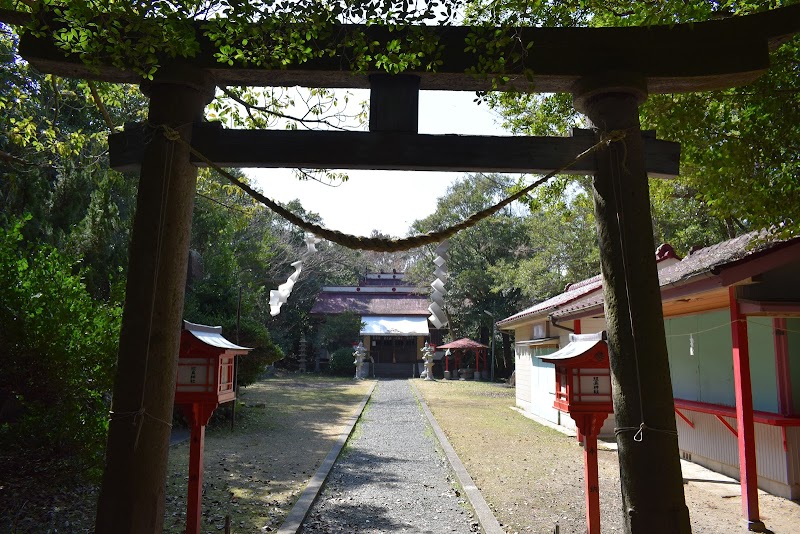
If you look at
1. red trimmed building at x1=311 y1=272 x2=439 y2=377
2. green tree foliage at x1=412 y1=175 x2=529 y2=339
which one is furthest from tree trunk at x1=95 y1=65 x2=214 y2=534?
red trimmed building at x1=311 y1=272 x2=439 y2=377

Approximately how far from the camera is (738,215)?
674 cm

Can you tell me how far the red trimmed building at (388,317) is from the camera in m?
34.0

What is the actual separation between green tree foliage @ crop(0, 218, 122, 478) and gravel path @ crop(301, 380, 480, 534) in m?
2.64

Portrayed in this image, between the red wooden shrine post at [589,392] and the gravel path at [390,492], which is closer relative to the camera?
the red wooden shrine post at [589,392]

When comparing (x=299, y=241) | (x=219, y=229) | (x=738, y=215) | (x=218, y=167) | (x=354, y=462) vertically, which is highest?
(x=299, y=241)

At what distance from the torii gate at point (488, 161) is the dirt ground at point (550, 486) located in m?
3.19

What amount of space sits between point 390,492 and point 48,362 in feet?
14.5

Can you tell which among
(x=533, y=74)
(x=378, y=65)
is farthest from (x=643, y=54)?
(x=378, y=65)

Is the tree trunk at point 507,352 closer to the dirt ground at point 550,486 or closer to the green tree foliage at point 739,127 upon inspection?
the dirt ground at point 550,486

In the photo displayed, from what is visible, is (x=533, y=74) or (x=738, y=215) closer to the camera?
(x=533, y=74)

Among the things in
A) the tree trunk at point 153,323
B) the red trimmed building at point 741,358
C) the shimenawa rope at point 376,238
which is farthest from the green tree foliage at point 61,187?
the red trimmed building at point 741,358

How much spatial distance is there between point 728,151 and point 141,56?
20.5 feet

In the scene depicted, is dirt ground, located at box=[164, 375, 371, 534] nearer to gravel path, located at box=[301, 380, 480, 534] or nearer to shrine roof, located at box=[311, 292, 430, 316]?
gravel path, located at box=[301, 380, 480, 534]

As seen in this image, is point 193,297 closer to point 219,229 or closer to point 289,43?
point 219,229
